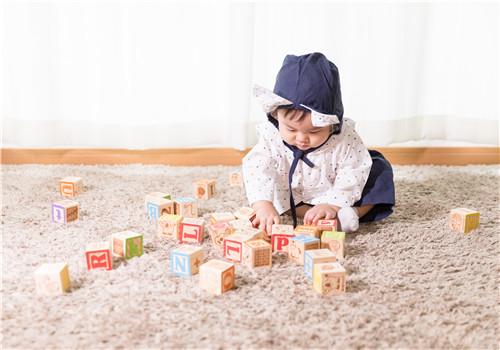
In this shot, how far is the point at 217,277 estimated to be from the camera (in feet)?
3.30

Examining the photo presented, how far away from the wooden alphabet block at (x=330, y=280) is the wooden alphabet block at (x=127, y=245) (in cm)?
38

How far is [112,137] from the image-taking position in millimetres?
1978

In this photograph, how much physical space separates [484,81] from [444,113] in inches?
7.1

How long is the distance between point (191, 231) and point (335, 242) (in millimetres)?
317

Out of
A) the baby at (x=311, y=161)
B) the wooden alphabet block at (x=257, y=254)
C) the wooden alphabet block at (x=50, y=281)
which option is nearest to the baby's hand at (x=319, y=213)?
the baby at (x=311, y=161)

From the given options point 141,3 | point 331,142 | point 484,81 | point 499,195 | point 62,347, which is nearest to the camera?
point 62,347

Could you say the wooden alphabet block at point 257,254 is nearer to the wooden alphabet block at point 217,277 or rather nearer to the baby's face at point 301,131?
the wooden alphabet block at point 217,277

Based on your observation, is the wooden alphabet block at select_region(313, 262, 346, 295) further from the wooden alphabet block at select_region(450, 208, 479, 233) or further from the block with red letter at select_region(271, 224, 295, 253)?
the wooden alphabet block at select_region(450, 208, 479, 233)

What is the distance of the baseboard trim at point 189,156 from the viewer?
1.96 m

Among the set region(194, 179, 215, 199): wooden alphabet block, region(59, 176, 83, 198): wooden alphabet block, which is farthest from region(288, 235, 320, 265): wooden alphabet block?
region(59, 176, 83, 198): wooden alphabet block

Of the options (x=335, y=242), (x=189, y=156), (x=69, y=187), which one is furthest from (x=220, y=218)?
(x=189, y=156)

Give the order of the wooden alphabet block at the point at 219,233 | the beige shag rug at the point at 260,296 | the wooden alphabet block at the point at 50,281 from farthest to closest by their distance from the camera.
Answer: the wooden alphabet block at the point at 219,233 < the wooden alphabet block at the point at 50,281 < the beige shag rug at the point at 260,296

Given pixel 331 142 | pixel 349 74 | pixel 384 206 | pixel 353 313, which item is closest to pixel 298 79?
pixel 331 142

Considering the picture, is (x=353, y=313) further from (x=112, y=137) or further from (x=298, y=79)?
(x=112, y=137)
